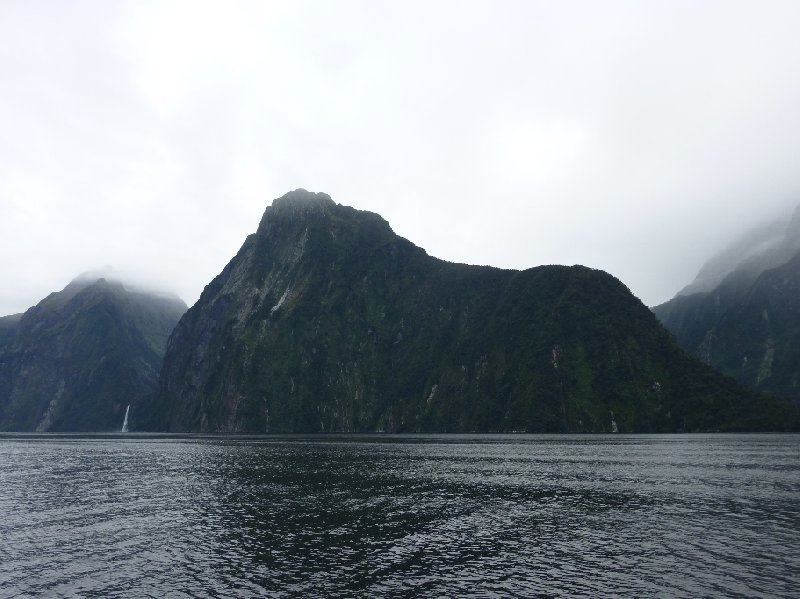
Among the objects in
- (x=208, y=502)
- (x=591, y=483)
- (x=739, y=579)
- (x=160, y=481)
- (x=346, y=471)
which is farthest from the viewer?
(x=346, y=471)

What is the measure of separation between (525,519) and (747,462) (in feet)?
234

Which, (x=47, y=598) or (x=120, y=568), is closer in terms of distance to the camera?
(x=47, y=598)

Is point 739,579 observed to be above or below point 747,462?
below

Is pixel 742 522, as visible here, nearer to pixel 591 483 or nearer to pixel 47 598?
pixel 591 483

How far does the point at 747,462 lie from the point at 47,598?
110927 mm

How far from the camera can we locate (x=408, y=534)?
46375mm

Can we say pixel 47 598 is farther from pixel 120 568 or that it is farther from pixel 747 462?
pixel 747 462

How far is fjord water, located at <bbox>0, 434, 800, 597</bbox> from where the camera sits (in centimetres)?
3338

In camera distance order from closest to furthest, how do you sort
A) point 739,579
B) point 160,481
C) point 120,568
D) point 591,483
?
point 739,579 < point 120,568 < point 591,483 < point 160,481

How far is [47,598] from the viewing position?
31078mm

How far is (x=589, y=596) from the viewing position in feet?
99.9

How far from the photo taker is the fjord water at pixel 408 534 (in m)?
33.4

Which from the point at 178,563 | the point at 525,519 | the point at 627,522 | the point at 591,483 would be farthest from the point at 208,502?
the point at 591,483

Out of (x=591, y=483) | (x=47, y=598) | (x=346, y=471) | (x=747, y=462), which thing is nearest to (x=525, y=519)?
(x=591, y=483)
